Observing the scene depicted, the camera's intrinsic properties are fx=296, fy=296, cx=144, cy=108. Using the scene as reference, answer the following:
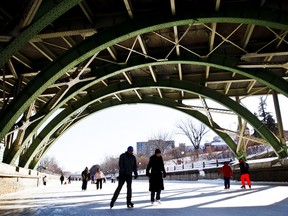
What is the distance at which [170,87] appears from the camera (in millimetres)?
18594

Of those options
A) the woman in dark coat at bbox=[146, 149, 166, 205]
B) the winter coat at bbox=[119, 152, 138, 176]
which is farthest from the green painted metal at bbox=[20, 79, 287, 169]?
the winter coat at bbox=[119, 152, 138, 176]

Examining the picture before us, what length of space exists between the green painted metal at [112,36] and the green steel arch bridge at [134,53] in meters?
0.04

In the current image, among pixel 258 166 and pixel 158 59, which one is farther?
pixel 258 166

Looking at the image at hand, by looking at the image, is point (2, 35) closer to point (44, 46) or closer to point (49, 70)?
point (49, 70)

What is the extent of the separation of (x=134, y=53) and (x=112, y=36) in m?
4.06

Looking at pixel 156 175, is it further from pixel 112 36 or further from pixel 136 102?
pixel 136 102

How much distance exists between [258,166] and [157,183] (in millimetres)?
12311

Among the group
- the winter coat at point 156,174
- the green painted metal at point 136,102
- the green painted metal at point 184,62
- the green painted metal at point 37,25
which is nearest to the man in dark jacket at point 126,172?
the winter coat at point 156,174

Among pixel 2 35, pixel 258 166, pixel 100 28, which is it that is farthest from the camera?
pixel 258 166

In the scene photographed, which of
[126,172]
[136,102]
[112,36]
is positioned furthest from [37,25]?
[136,102]

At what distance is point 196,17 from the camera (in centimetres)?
1094

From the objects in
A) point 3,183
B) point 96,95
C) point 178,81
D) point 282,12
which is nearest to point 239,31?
point 282,12

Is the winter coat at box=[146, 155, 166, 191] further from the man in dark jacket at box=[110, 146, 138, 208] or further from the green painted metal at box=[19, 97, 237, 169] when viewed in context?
the green painted metal at box=[19, 97, 237, 169]

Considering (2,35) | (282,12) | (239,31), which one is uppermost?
(239,31)
